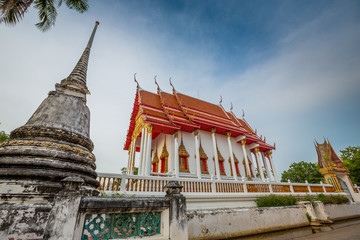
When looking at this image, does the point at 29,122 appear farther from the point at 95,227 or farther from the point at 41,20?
the point at 41,20

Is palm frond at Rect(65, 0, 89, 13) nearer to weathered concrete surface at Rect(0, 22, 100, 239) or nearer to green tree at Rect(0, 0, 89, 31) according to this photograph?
green tree at Rect(0, 0, 89, 31)

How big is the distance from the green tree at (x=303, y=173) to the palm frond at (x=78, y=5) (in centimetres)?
3492

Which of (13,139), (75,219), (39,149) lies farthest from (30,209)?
(13,139)

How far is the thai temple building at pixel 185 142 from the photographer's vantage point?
9336 millimetres

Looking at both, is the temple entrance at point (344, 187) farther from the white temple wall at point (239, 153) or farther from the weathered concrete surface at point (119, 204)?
the weathered concrete surface at point (119, 204)

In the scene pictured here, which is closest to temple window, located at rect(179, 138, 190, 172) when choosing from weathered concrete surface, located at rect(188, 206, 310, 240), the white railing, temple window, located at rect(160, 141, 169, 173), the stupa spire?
temple window, located at rect(160, 141, 169, 173)

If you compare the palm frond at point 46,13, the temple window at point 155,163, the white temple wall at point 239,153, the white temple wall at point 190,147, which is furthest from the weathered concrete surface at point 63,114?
the white temple wall at point 239,153

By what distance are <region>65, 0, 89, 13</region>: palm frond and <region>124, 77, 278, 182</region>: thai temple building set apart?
16.4 feet

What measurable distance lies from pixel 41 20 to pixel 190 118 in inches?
318

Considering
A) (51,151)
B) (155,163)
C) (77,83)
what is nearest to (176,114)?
(155,163)

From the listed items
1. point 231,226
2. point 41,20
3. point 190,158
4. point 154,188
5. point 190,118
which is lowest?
point 231,226

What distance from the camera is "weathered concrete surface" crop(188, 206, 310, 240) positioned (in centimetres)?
377

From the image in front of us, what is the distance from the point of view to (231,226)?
4195mm

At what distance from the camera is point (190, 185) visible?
6.45 meters
